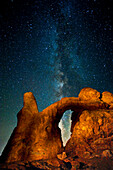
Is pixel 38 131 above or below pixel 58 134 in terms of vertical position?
above

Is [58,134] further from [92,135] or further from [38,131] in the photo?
[92,135]

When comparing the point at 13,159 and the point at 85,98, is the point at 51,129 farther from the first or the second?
the point at 85,98

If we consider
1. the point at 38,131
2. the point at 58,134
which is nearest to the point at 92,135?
the point at 58,134

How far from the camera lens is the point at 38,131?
5805 millimetres

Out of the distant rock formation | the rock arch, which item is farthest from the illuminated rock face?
the rock arch

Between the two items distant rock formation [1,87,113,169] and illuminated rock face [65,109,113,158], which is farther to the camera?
illuminated rock face [65,109,113,158]

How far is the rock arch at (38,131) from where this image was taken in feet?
16.6

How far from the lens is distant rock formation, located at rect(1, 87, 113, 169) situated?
510 cm

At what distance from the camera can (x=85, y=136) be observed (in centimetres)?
608

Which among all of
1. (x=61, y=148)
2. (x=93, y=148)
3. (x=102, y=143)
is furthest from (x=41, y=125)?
(x=102, y=143)

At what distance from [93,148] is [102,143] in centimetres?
64

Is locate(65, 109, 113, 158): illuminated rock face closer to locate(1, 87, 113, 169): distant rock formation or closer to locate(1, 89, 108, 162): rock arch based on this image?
locate(1, 87, 113, 169): distant rock formation

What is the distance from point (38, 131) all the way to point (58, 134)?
52.5 inches

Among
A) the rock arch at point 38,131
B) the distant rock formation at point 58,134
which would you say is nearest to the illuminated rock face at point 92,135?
the distant rock formation at point 58,134
